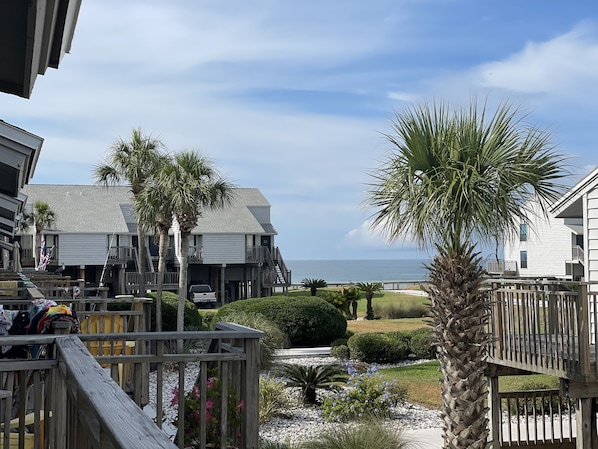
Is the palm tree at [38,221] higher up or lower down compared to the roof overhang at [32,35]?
higher up

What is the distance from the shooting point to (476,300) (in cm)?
935

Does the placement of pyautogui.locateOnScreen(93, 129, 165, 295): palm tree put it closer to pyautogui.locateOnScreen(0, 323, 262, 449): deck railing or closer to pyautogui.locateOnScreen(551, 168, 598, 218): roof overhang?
pyautogui.locateOnScreen(551, 168, 598, 218): roof overhang

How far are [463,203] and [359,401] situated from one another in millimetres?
6183

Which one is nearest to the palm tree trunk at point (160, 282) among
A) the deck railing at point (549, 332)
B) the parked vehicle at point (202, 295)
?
the deck railing at point (549, 332)

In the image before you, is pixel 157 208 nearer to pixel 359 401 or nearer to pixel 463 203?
pixel 359 401

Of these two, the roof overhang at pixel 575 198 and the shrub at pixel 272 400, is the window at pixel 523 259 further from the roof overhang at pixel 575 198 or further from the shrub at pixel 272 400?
the shrub at pixel 272 400

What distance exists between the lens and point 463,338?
930 centimetres

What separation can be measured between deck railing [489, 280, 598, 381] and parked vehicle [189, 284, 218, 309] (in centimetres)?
3497

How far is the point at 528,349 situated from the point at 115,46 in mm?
8380

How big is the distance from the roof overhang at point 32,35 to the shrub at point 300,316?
20994 mm

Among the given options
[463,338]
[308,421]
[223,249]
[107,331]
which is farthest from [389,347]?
[223,249]

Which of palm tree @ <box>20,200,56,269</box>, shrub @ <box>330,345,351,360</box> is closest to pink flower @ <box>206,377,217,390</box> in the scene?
shrub @ <box>330,345,351,360</box>

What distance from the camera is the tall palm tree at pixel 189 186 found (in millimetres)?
24938

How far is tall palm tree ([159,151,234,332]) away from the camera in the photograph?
2494cm
